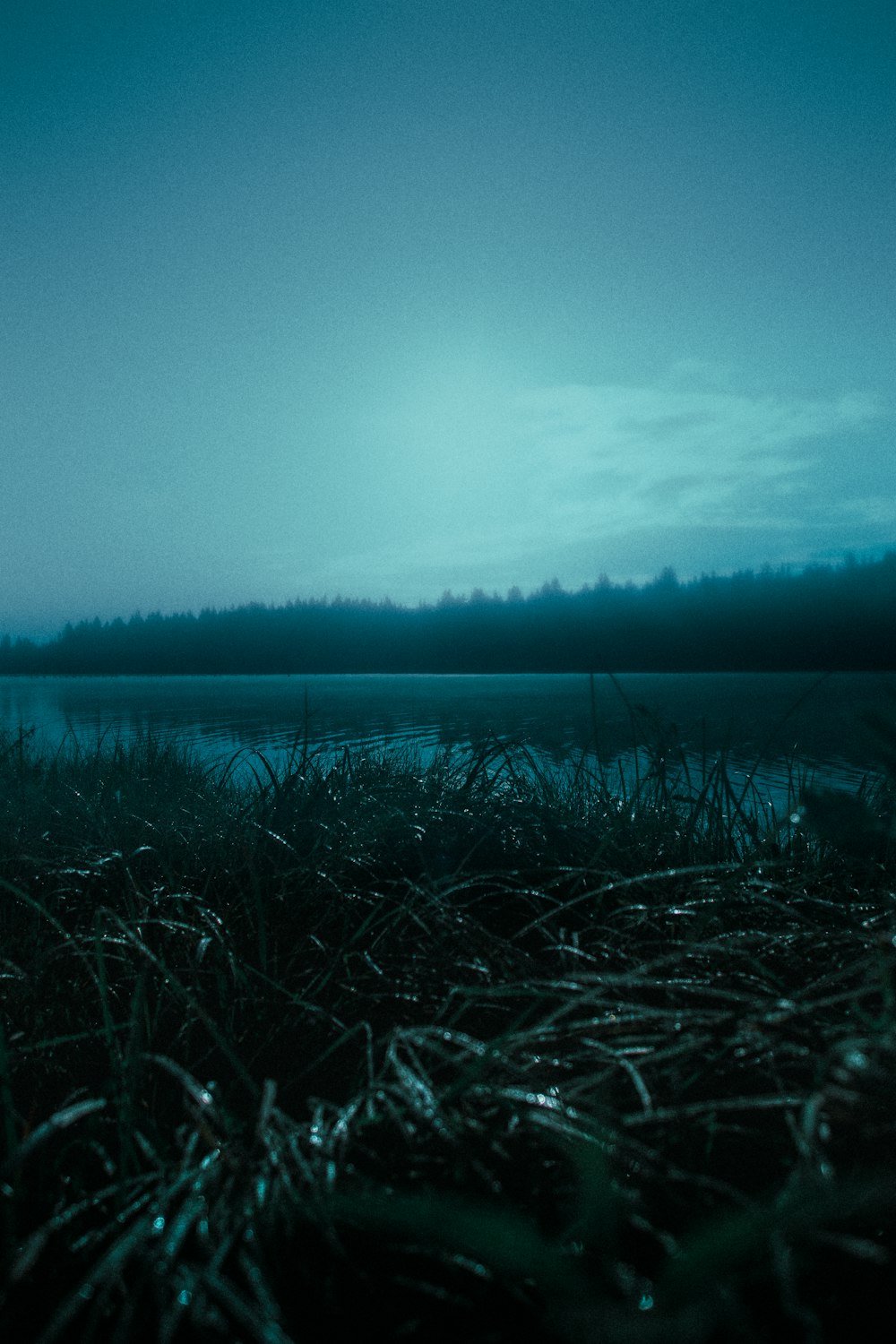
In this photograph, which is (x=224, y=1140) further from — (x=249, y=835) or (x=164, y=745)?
(x=164, y=745)

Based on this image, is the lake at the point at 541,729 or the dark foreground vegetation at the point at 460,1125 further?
the lake at the point at 541,729

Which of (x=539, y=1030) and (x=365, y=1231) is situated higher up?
(x=539, y=1030)

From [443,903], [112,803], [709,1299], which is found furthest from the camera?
[112,803]

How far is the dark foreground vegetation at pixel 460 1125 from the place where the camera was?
0.76m

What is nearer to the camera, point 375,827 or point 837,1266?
point 837,1266

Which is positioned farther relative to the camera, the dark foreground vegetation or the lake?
the lake

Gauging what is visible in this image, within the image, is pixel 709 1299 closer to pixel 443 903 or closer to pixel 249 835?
pixel 443 903

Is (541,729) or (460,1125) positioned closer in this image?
(460,1125)

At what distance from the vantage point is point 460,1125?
3.50 ft

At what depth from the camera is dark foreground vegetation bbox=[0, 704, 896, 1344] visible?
2.51 ft

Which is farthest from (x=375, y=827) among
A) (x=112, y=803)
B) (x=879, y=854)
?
(x=879, y=854)

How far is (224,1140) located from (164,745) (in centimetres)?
510

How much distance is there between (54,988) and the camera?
1.82 meters

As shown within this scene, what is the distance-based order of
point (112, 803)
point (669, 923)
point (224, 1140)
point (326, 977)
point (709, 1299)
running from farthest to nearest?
point (112, 803) → point (669, 923) → point (326, 977) → point (224, 1140) → point (709, 1299)
